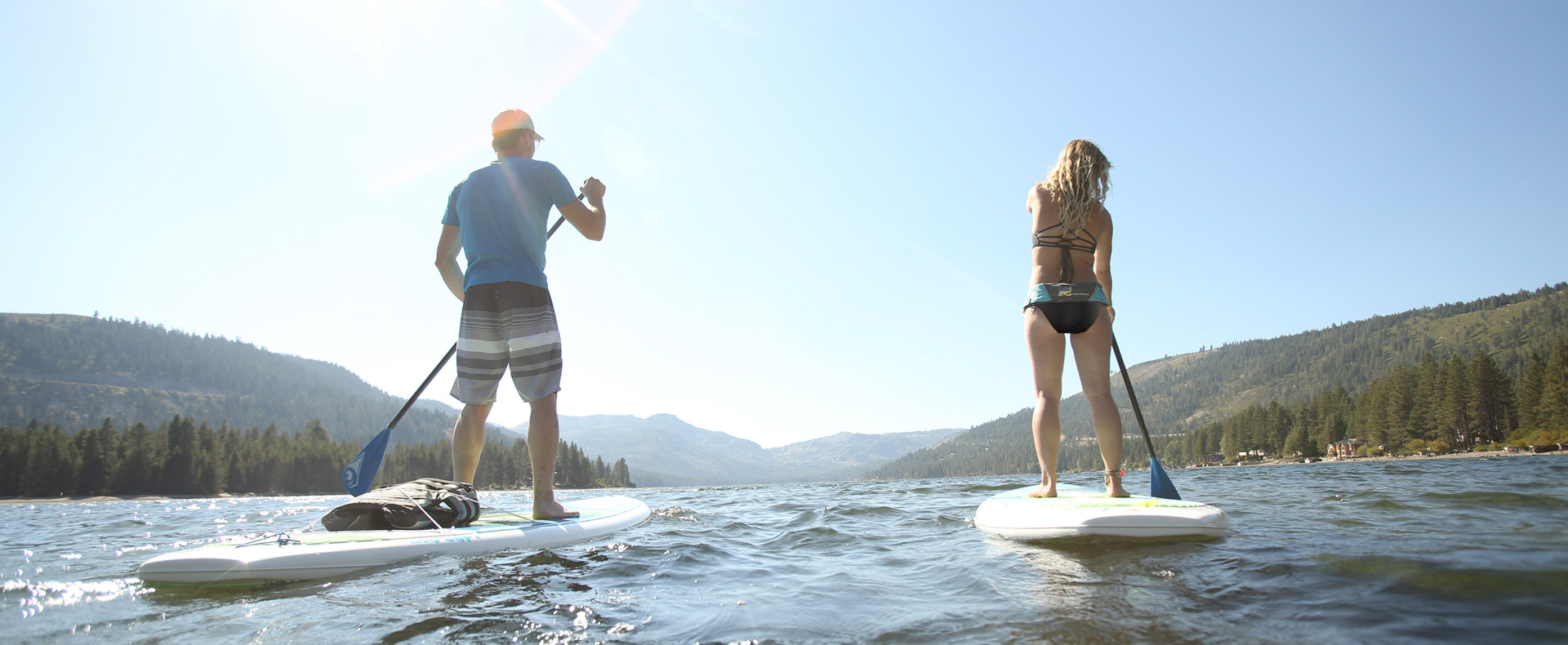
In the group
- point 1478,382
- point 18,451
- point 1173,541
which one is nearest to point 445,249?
point 1173,541

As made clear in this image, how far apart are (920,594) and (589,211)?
4527 millimetres

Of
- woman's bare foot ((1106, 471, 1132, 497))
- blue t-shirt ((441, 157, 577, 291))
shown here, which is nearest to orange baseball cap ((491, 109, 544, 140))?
blue t-shirt ((441, 157, 577, 291))

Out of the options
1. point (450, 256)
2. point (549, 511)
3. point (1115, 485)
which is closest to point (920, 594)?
point (1115, 485)

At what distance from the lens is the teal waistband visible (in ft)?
17.9

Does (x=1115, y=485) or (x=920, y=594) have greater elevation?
(x=1115, y=485)

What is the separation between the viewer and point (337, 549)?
144 inches

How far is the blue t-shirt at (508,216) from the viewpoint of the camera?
18.3 ft

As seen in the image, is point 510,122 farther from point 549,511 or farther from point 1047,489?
point 1047,489

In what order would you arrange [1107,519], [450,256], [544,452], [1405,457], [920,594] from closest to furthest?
[920,594] → [1107,519] → [544,452] → [450,256] → [1405,457]

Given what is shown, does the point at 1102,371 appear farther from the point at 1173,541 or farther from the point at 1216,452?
the point at 1216,452

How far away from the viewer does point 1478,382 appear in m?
71.9

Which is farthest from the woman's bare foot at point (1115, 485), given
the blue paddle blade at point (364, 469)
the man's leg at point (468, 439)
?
the blue paddle blade at point (364, 469)

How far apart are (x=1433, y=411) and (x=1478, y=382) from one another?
5.32 meters

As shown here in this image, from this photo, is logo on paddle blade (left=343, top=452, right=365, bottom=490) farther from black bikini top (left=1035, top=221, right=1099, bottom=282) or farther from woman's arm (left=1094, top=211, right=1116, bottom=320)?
woman's arm (left=1094, top=211, right=1116, bottom=320)
